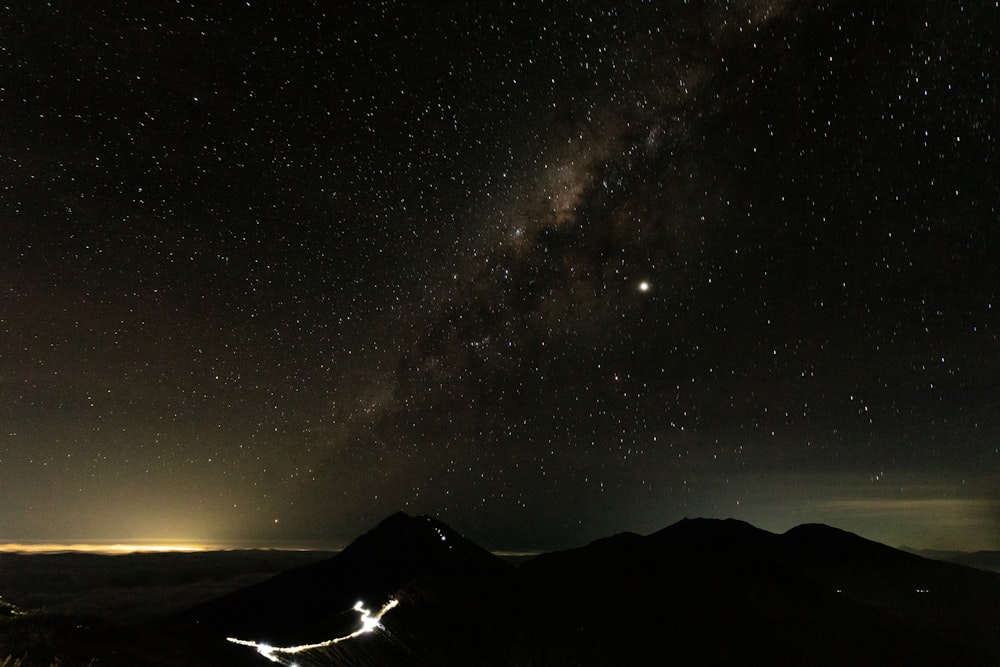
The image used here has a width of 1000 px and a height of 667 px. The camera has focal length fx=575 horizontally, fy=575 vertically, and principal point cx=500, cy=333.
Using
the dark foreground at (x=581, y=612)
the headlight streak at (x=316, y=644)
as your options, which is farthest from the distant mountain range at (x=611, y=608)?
the headlight streak at (x=316, y=644)

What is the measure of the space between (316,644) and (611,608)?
43158 mm

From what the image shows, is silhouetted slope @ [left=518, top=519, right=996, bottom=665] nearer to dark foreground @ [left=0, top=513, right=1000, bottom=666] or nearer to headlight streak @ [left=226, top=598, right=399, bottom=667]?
dark foreground @ [left=0, top=513, right=1000, bottom=666]

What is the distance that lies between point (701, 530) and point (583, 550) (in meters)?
66.4

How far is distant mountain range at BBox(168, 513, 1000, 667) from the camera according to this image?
40.5 m

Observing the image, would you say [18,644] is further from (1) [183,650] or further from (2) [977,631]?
(2) [977,631]

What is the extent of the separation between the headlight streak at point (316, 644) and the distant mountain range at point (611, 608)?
0.34 metres

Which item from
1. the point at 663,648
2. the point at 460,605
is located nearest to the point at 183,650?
the point at 460,605

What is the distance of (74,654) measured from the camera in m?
13.2

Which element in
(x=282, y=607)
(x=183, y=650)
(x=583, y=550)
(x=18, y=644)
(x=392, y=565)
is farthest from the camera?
(x=392, y=565)

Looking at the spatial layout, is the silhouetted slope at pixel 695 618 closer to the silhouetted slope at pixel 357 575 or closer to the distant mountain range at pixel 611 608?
the distant mountain range at pixel 611 608

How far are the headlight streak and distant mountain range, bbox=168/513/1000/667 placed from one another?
34cm

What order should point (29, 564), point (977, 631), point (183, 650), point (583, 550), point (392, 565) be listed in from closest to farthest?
point (183, 650) → point (977, 631) → point (583, 550) → point (392, 565) → point (29, 564)

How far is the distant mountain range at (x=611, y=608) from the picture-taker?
133 ft

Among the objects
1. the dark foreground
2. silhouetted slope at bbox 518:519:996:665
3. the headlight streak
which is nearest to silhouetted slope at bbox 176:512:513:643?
→ the dark foreground
